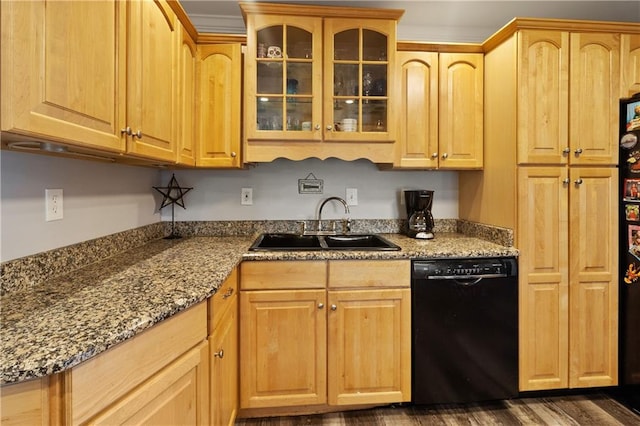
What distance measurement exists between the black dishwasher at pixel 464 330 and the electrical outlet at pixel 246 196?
1197mm

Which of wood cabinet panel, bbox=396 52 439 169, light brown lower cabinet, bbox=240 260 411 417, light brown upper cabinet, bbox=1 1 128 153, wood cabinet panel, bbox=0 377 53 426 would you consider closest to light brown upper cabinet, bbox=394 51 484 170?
wood cabinet panel, bbox=396 52 439 169

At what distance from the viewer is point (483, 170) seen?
7.12ft

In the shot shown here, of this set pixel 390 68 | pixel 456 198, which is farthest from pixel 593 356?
pixel 390 68

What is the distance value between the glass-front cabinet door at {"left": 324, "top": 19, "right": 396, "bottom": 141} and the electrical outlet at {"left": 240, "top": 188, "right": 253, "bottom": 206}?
28.2 inches

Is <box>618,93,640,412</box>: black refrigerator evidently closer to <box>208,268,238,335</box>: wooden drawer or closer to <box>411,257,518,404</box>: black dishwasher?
<box>411,257,518,404</box>: black dishwasher

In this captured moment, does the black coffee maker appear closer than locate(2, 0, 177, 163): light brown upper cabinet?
No

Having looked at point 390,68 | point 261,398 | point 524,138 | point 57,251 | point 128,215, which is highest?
point 390,68

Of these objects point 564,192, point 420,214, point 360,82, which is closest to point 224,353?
point 420,214

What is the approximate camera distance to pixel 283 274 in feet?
5.73

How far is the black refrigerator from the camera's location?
1821 mm

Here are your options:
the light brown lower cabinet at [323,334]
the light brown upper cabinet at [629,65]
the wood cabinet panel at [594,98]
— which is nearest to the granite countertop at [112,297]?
the light brown lower cabinet at [323,334]

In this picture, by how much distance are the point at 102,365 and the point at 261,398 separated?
1132 millimetres

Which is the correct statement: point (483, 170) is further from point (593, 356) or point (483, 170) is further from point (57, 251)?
point (57, 251)

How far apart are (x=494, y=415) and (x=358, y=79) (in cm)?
203
